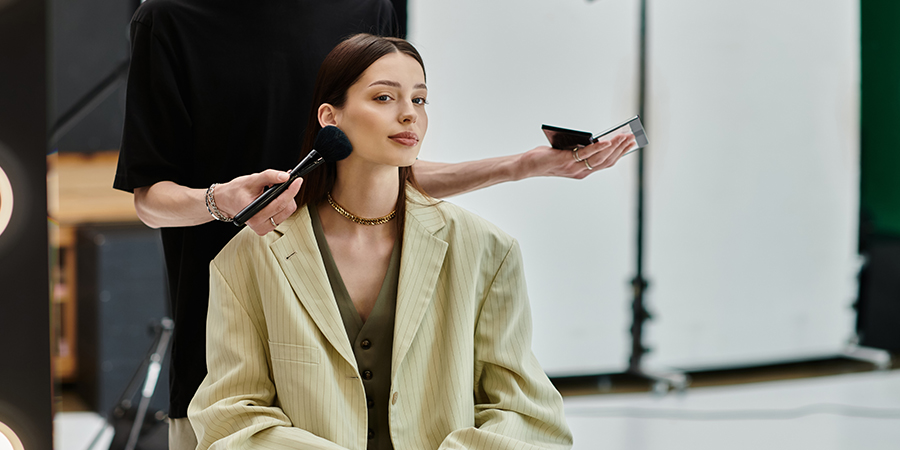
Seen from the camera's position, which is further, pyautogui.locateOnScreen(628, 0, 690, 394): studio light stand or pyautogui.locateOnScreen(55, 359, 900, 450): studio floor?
pyautogui.locateOnScreen(628, 0, 690, 394): studio light stand

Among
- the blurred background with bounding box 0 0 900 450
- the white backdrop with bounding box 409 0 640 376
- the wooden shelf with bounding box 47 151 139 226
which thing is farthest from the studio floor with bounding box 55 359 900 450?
the wooden shelf with bounding box 47 151 139 226

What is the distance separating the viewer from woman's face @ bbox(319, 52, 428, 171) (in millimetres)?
1147

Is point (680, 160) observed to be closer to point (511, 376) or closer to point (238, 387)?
point (511, 376)

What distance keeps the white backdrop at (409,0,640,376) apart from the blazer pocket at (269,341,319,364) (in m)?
1.78

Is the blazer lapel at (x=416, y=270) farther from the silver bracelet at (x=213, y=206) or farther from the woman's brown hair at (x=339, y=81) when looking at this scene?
the silver bracelet at (x=213, y=206)

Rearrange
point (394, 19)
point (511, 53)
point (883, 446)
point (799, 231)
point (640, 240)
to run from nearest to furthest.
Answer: point (394, 19), point (883, 446), point (511, 53), point (640, 240), point (799, 231)

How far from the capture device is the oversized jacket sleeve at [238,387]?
1.06 m

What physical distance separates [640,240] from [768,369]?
0.97 m

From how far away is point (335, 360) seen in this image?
3.64 feet

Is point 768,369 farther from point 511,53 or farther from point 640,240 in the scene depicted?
point 511,53

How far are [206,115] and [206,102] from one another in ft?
0.08

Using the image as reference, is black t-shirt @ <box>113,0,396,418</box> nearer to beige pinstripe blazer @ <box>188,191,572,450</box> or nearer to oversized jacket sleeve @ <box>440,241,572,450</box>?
beige pinstripe blazer @ <box>188,191,572,450</box>

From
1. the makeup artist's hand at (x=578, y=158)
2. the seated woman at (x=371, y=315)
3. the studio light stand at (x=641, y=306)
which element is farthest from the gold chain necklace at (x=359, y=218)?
the studio light stand at (x=641, y=306)

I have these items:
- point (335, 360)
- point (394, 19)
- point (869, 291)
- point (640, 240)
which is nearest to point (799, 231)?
point (869, 291)
